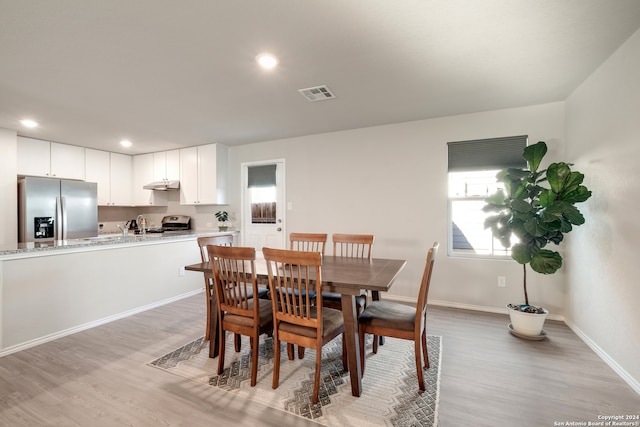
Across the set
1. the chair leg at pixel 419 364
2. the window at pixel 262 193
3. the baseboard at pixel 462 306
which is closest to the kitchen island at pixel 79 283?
the window at pixel 262 193

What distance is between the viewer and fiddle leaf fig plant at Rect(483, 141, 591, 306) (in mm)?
2527

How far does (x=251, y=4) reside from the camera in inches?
66.2

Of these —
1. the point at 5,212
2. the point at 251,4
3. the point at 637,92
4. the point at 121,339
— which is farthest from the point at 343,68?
the point at 5,212

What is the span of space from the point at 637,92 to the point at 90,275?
16.6 feet

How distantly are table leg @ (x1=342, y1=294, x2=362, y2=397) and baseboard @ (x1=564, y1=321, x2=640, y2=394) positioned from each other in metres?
1.87

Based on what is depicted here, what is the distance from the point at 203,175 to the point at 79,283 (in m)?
2.49

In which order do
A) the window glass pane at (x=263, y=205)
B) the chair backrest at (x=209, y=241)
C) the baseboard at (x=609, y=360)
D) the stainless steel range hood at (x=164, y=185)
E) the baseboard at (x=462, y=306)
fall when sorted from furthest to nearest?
the stainless steel range hood at (x=164, y=185) → the window glass pane at (x=263, y=205) → the baseboard at (x=462, y=306) → the chair backrest at (x=209, y=241) → the baseboard at (x=609, y=360)

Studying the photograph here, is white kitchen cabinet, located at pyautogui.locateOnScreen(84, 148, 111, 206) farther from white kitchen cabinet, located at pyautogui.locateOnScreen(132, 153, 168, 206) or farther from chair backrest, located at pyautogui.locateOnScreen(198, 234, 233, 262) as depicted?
chair backrest, located at pyautogui.locateOnScreen(198, 234, 233, 262)

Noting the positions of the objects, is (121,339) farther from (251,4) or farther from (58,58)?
(251,4)

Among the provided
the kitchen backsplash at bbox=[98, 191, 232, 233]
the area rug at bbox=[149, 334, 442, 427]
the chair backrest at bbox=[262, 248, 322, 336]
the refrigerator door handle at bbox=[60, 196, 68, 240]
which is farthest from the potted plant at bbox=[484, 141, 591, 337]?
the refrigerator door handle at bbox=[60, 196, 68, 240]

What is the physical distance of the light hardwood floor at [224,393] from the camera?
1735mm

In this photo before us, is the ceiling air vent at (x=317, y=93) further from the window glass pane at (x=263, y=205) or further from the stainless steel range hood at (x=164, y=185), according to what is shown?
the stainless steel range hood at (x=164, y=185)

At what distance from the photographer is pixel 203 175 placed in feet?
16.5

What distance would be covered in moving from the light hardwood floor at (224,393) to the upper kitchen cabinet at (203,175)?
2.58 metres
